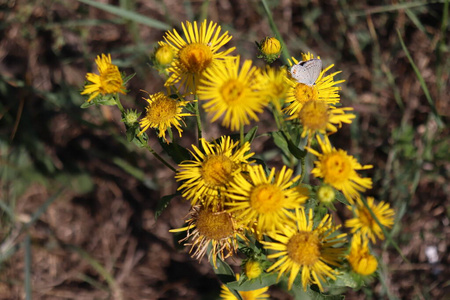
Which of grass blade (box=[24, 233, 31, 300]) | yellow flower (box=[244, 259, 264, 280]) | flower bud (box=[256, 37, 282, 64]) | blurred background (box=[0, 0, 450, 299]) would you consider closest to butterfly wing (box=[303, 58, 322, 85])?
flower bud (box=[256, 37, 282, 64])

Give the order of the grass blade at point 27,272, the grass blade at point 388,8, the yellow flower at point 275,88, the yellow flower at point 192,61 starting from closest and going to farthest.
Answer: the yellow flower at point 275,88, the yellow flower at point 192,61, the grass blade at point 27,272, the grass blade at point 388,8

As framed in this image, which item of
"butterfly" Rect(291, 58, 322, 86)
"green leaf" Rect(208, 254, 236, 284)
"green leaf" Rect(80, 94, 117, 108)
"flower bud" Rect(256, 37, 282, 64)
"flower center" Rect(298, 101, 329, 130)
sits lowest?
"green leaf" Rect(208, 254, 236, 284)

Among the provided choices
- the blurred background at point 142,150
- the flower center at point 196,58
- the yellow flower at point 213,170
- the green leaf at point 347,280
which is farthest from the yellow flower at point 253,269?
the blurred background at point 142,150

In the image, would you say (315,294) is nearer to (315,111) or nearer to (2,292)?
(315,111)

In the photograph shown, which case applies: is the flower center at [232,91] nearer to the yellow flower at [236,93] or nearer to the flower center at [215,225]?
the yellow flower at [236,93]

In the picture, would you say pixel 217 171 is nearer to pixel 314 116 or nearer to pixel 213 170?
pixel 213 170

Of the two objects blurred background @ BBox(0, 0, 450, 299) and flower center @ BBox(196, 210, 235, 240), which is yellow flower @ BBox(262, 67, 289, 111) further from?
blurred background @ BBox(0, 0, 450, 299)
